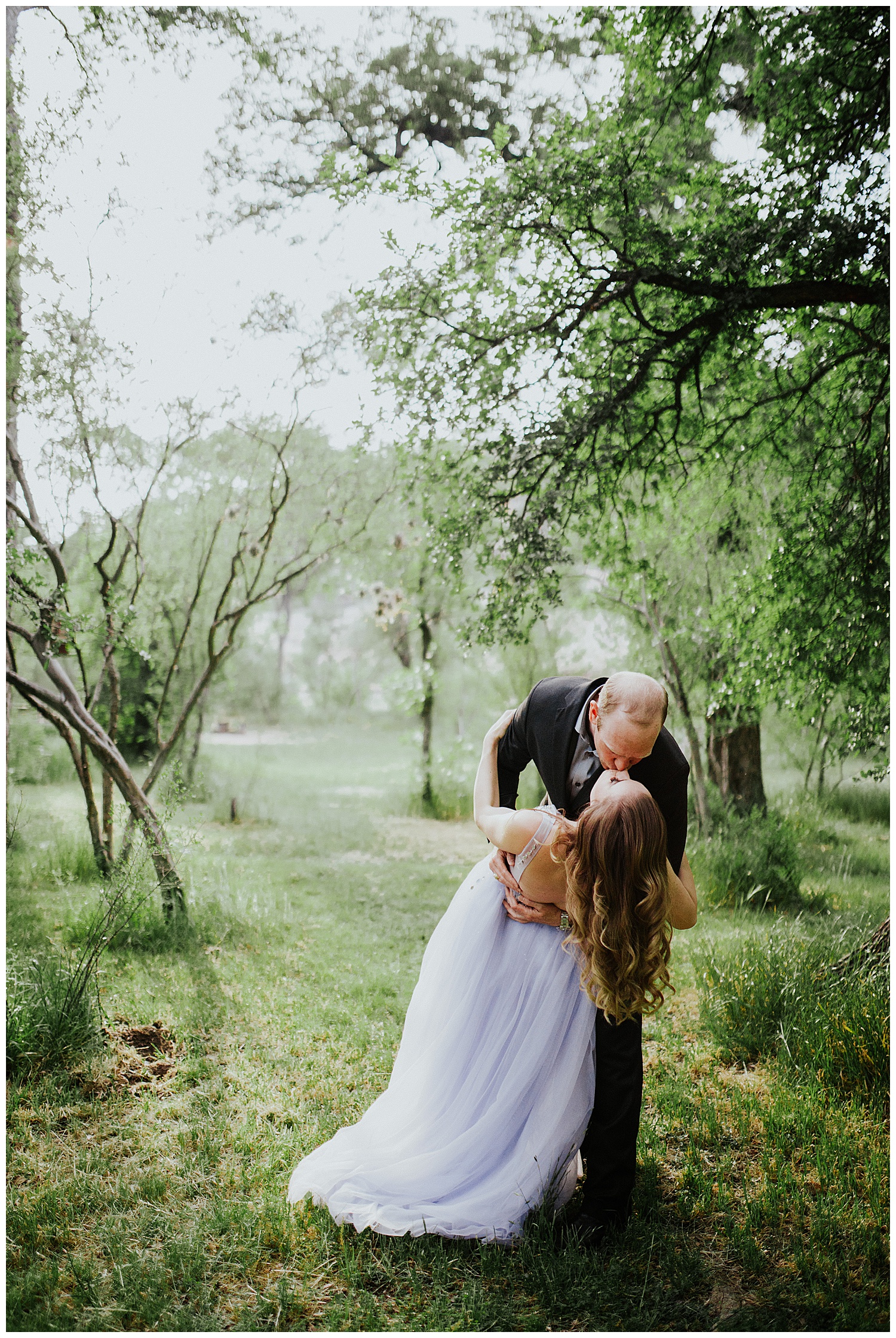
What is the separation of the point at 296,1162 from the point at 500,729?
5.70 ft

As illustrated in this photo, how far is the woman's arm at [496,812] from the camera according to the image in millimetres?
2258

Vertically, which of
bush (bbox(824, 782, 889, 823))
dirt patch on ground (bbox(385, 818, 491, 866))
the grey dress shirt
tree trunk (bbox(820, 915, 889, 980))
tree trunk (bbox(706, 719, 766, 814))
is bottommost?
dirt patch on ground (bbox(385, 818, 491, 866))

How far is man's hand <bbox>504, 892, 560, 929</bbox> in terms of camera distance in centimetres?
247

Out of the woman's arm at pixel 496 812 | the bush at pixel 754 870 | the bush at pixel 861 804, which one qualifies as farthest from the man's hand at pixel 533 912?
the bush at pixel 861 804

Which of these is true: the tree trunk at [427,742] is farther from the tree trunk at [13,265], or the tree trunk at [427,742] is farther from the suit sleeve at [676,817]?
the suit sleeve at [676,817]

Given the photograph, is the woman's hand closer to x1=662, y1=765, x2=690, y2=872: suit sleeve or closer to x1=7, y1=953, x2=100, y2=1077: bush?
x1=662, y1=765, x2=690, y2=872: suit sleeve

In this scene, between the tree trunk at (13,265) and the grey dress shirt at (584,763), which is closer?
the grey dress shirt at (584,763)

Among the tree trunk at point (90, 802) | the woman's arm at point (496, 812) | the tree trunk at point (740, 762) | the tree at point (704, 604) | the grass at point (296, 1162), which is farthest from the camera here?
the tree trunk at point (740, 762)

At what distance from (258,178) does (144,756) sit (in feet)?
24.8

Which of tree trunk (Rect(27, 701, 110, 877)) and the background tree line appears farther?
tree trunk (Rect(27, 701, 110, 877))

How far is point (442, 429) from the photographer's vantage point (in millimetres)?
4285

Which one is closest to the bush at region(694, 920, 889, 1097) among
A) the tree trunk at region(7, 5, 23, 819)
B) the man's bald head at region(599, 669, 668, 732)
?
the man's bald head at region(599, 669, 668, 732)

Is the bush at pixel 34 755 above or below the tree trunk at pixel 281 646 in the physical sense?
below

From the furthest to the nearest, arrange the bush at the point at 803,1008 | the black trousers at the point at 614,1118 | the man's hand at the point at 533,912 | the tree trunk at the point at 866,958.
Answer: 1. the tree trunk at the point at 866,958
2. the bush at the point at 803,1008
3. the man's hand at the point at 533,912
4. the black trousers at the point at 614,1118
